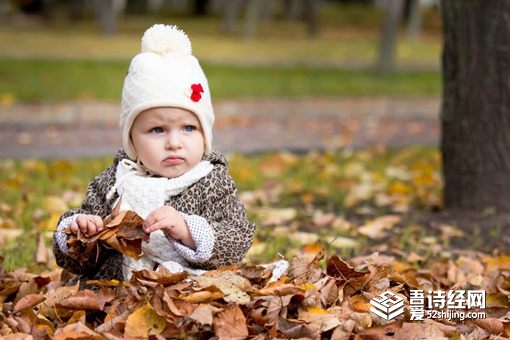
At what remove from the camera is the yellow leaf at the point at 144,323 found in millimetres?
2527

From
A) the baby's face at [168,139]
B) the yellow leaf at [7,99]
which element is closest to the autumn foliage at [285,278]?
the baby's face at [168,139]

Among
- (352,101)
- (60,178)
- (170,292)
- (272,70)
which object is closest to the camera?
(170,292)

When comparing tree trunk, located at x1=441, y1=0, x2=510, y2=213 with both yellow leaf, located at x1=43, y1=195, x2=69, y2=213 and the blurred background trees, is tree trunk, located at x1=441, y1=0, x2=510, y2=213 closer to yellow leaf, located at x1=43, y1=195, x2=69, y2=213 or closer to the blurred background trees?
yellow leaf, located at x1=43, y1=195, x2=69, y2=213

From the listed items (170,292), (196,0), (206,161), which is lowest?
(196,0)

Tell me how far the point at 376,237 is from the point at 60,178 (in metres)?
2.50

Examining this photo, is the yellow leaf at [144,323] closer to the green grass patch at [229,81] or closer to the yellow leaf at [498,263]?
the yellow leaf at [498,263]

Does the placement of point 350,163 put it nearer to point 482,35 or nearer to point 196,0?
point 482,35

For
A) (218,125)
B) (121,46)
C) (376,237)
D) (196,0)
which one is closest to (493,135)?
(376,237)

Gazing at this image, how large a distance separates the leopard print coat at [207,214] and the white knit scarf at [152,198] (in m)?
0.03

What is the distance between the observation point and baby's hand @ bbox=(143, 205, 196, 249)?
9.11ft

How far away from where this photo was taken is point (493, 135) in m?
5.03

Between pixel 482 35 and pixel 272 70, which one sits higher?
pixel 482 35

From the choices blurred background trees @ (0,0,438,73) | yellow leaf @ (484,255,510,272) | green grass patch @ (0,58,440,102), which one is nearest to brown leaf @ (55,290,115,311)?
yellow leaf @ (484,255,510,272)

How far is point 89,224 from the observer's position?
2824mm
